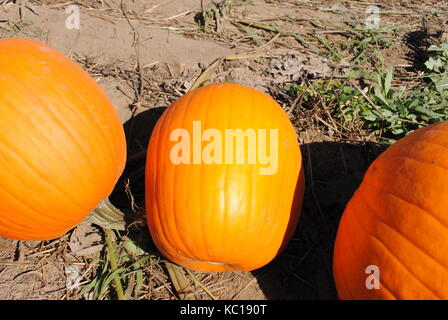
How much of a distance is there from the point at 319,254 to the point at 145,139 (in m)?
1.43

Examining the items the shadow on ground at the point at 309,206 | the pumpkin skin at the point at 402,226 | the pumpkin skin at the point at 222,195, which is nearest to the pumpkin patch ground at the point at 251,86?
the shadow on ground at the point at 309,206

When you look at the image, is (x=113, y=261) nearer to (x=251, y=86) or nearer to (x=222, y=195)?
(x=222, y=195)

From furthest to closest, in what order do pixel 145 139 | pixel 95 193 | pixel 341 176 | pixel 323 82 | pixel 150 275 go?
pixel 323 82 < pixel 145 139 < pixel 341 176 < pixel 150 275 < pixel 95 193

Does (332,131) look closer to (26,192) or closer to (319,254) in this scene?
(319,254)

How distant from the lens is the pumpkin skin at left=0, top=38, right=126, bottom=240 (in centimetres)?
216

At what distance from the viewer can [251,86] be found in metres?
3.44

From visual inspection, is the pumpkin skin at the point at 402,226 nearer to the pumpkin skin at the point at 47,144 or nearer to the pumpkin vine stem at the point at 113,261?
the pumpkin vine stem at the point at 113,261

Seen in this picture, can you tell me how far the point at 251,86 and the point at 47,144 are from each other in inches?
67.3

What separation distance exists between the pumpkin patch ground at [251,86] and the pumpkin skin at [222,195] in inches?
12.6

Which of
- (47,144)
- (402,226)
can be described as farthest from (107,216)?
(402,226)

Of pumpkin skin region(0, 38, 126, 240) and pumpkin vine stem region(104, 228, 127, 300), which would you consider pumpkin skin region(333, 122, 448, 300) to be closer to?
pumpkin vine stem region(104, 228, 127, 300)

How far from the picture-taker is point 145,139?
10.4 feet

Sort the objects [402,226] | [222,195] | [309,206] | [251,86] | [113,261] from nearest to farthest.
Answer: [402,226]
[222,195]
[113,261]
[309,206]
[251,86]

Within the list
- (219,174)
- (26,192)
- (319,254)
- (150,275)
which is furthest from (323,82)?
(26,192)
